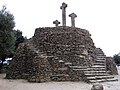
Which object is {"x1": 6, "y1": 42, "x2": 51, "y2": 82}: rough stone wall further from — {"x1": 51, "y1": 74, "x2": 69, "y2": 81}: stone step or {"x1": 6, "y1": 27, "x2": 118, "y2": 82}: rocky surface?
{"x1": 51, "y1": 74, "x2": 69, "y2": 81}: stone step

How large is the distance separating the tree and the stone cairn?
5.91 metres

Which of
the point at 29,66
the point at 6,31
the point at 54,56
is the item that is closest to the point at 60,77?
the point at 54,56

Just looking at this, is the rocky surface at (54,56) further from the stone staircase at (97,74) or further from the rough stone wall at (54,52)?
the stone staircase at (97,74)

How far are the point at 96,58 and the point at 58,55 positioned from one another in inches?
175

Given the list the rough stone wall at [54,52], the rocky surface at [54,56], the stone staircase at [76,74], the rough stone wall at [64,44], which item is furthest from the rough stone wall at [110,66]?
the stone staircase at [76,74]

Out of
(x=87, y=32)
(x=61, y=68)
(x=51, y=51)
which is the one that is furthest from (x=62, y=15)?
(x=61, y=68)

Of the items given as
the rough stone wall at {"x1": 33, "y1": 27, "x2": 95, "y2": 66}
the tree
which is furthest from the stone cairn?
the tree

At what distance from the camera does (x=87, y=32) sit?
2214cm

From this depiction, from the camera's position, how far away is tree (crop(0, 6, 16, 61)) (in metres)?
26.5

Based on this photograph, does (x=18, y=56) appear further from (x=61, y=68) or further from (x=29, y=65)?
(x=61, y=68)

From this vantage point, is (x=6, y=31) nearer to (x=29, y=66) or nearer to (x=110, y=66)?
(x=29, y=66)

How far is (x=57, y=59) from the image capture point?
1916 centimetres

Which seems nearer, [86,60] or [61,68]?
[61,68]

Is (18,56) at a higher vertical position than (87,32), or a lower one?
lower
